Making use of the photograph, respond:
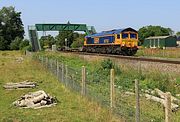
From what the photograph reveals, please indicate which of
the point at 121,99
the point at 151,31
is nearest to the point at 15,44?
the point at 151,31

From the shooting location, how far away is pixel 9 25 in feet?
421

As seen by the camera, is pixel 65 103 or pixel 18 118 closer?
pixel 18 118

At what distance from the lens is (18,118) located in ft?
34.1

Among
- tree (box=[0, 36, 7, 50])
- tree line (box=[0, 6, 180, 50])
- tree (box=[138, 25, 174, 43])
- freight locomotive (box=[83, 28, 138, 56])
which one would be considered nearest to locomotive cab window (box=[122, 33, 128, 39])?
freight locomotive (box=[83, 28, 138, 56])

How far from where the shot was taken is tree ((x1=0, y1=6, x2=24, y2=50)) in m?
125

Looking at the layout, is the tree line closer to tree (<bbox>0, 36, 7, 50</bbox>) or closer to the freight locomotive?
tree (<bbox>0, 36, 7, 50</bbox>)

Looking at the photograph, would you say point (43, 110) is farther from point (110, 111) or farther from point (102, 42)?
point (102, 42)

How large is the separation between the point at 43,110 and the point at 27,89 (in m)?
6.03

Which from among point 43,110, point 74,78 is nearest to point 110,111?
point 43,110

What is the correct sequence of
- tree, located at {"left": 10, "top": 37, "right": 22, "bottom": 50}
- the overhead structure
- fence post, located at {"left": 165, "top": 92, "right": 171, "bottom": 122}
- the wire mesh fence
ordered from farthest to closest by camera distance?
tree, located at {"left": 10, "top": 37, "right": 22, "bottom": 50} < the overhead structure < the wire mesh fence < fence post, located at {"left": 165, "top": 92, "right": 171, "bottom": 122}

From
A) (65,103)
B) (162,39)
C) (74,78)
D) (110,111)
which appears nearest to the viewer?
(110,111)

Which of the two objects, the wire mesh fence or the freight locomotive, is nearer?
the wire mesh fence

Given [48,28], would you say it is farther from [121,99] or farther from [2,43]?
[121,99]

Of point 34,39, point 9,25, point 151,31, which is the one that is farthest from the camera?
point 151,31
